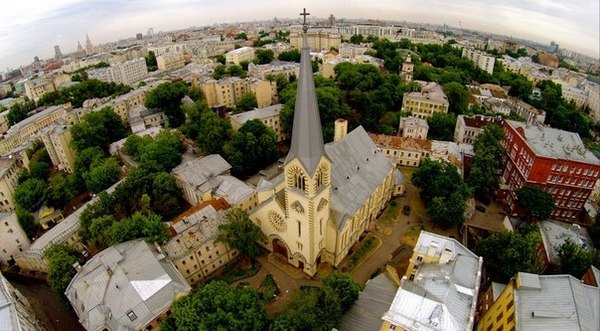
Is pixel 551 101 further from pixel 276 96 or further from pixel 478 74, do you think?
pixel 276 96

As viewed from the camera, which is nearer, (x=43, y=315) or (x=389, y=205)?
(x=43, y=315)

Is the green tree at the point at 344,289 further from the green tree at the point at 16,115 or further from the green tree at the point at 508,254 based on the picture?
the green tree at the point at 16,115

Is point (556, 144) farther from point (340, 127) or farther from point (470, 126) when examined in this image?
point (340, 127)

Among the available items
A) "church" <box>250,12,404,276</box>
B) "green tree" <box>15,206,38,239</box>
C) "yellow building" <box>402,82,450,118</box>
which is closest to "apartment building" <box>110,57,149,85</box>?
"green tree" <box>15,206,38,239</box>

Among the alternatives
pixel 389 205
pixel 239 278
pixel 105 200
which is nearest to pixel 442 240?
pixel 389 205

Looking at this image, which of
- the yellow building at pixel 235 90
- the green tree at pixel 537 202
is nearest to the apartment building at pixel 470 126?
the green tree at pixel 537 202

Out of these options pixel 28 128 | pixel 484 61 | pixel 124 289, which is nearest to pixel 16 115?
pixel 28 128

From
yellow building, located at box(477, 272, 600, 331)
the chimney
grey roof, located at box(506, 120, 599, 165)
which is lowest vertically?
yellow building, located at box(477, 272, 600, 331)

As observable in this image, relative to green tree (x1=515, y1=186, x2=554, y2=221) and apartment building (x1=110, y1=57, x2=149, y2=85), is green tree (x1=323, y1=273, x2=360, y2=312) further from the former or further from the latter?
apartment building (x1=110, y1=57, x2=149, y2=85)
